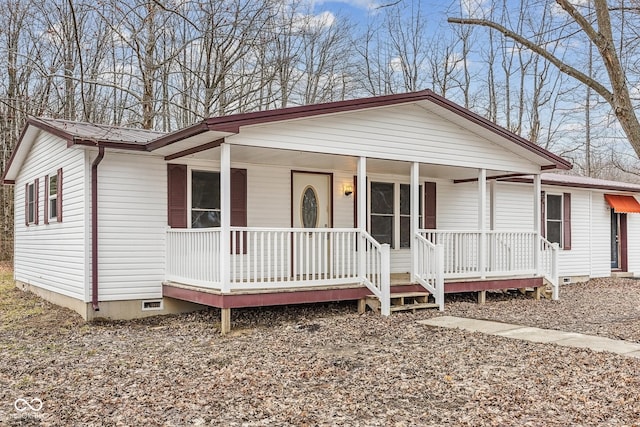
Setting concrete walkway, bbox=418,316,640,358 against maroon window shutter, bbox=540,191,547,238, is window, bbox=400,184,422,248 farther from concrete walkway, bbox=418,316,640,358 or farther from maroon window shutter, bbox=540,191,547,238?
maroon window shutter, bbox=540,191,547,238

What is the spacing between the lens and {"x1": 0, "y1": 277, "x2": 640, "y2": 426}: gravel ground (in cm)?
479

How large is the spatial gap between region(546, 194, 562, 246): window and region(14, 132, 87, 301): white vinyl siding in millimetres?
11212

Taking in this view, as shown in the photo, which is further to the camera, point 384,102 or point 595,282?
point 595,282

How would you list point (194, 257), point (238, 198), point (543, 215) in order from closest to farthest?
point (194, 257)
point (238, 198)
point (543, 215)

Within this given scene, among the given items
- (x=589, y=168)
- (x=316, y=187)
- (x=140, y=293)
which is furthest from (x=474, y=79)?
(x=140, y=293)

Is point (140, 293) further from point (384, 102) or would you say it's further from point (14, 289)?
point (14, 289)

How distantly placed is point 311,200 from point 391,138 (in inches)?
86.5

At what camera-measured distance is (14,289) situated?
13906 mm

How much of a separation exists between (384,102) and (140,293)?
5.11 m

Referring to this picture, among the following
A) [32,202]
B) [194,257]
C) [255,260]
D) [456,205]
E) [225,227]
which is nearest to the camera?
[225,227]

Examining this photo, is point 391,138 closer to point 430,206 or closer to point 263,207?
point 263,207

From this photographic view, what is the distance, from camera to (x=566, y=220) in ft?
50.2

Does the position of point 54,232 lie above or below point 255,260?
above

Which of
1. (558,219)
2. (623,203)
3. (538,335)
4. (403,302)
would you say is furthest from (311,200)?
(623,203)
